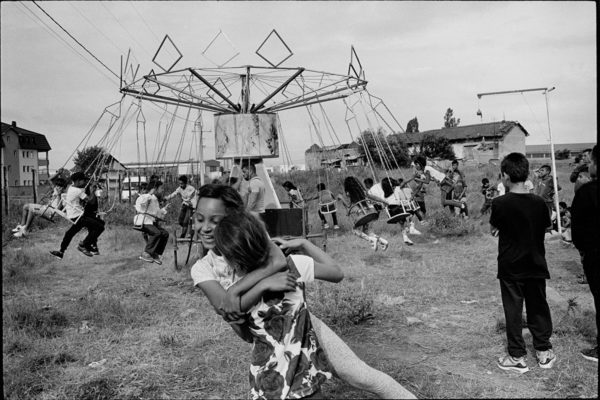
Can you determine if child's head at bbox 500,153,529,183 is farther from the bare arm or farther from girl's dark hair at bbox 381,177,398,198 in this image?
girl's dark hair at bbox 381,177,398,198

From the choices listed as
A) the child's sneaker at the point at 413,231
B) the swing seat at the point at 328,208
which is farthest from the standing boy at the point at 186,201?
the child's sneaker at the point at 413,231

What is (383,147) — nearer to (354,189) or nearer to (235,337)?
(354,189)

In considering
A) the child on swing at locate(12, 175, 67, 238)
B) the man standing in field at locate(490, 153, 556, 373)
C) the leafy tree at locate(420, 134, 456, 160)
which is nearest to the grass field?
the man standing in field at locate(490, 153, 556, 373)

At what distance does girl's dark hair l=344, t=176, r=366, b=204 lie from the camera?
9.20 meters

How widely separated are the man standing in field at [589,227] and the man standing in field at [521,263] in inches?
10.8

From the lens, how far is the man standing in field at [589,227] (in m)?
3.94

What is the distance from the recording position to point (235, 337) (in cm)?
508

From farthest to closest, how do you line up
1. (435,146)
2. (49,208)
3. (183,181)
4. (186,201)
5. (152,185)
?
(435,146) < (186,201) < (183,181) < (152,185) < (49,208)

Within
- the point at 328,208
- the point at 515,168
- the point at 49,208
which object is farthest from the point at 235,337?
the point at 328,208

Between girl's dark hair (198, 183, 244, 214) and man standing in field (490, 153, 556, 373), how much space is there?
2429 mm

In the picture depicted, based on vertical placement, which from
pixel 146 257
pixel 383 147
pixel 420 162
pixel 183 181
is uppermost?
pixel 383 147

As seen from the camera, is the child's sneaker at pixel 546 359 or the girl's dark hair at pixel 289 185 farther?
the girl's dark hair at pixel 289 185

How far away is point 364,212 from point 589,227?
5422 mm

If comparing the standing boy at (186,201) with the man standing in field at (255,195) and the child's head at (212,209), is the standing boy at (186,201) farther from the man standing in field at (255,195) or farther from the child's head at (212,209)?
the child's head at (212,209)
